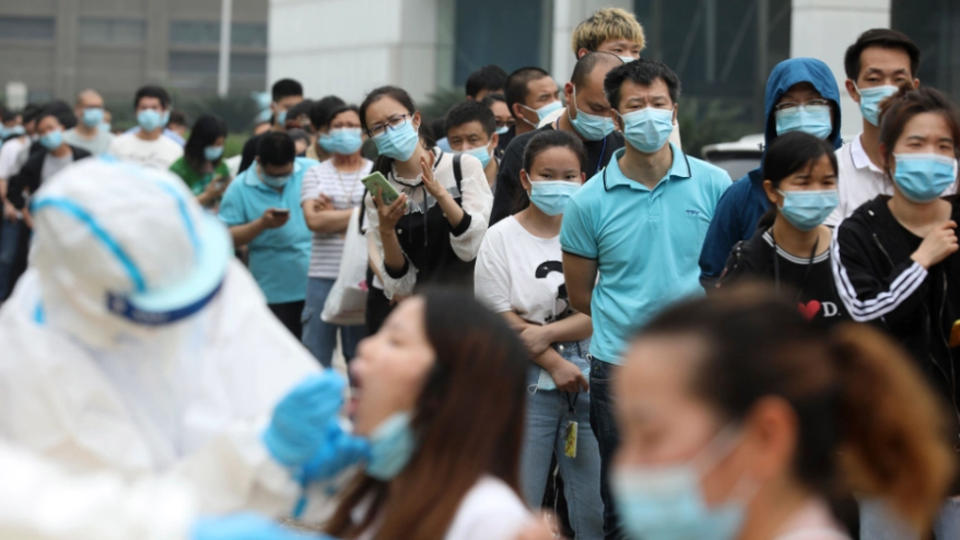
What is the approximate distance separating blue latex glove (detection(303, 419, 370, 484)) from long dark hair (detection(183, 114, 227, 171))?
8.03m

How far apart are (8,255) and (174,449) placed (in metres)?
11.9

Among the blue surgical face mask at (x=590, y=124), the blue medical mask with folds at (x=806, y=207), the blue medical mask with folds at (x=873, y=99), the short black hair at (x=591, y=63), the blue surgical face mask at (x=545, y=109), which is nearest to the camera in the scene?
the blue medical mask with folds at (x=806, y=207)

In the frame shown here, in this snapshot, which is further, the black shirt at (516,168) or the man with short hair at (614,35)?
the man with short hair at (614,35)

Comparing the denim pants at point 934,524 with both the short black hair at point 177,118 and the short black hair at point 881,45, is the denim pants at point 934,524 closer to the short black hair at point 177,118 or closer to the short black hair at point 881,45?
A: the short black hair at point 881,45

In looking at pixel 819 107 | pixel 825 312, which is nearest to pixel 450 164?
pixel 819 107

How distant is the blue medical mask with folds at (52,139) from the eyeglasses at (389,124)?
23.4ft

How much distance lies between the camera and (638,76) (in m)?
5.98

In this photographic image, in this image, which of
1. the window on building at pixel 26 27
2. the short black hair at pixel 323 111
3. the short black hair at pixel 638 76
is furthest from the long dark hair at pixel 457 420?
the window on building at pixel 26 27

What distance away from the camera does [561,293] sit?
20.6ft

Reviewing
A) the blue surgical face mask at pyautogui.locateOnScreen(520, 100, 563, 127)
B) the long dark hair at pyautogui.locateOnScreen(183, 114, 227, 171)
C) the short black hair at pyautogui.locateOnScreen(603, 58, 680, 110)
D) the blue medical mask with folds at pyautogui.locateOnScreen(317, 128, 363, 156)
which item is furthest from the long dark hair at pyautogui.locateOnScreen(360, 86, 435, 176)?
the long dark hair at pyautogui.locateOnScreen(183, 114, 227, 171)

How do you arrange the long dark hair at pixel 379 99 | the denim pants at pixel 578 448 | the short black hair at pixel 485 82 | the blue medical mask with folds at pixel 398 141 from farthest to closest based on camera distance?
the short black hair at pixel 485 82 < the long dark hair at pixel 379 99 < the blue medical mask with folds at pixel 398 141 < the denim pants at pixel 578 448

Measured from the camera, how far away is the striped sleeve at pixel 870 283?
4848 millimetres

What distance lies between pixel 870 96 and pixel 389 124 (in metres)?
2.28

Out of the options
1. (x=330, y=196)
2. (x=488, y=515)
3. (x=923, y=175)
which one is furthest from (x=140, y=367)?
(x=330, y=196)
